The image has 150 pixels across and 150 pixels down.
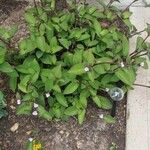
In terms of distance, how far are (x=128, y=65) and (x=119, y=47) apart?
0.20 m

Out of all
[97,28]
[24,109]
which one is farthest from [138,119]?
[24,109]

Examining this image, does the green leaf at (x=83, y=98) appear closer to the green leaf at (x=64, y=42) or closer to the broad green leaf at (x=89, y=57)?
the broad green leaf at (x=89, y=57)

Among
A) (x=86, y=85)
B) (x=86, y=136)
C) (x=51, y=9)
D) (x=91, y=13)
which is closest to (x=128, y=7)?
(x=91, y=13)

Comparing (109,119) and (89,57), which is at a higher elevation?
(89,57)

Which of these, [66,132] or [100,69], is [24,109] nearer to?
[66,132]

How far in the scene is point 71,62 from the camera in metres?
3.48

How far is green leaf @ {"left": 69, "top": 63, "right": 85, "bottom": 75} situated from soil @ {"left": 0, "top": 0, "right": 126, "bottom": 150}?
17.2 inches

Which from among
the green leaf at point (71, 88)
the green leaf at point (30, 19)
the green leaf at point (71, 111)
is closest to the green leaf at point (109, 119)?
the green leaf at point (71, 111)

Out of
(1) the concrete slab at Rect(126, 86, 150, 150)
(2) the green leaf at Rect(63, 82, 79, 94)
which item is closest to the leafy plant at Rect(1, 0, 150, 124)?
(2) the green leaf at Rect(63, 82, 79, 94)

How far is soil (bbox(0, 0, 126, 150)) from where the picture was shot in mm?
3412

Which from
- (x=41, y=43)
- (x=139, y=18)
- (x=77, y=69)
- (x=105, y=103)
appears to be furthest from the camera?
(x=139, y=18)

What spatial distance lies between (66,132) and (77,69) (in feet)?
1.79

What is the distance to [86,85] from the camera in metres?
3.42

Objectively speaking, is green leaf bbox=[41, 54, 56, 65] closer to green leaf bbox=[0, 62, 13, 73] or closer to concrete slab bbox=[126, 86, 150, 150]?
green leaf bbox=[0, 62, 13, 73]
